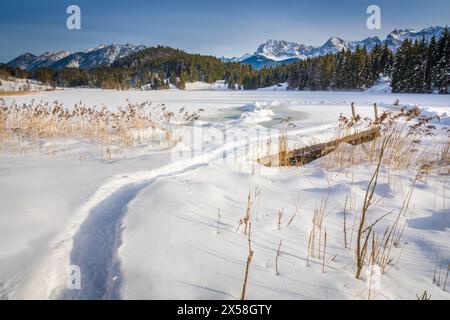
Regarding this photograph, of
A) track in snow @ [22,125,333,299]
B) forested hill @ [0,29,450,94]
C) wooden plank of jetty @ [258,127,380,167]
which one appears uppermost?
forested hill @ [0,29,450,94]

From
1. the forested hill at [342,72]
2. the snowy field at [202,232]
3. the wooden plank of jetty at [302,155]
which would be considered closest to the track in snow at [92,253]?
the snowy field at [202,232]

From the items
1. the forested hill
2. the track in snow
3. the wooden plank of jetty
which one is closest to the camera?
the track in snow

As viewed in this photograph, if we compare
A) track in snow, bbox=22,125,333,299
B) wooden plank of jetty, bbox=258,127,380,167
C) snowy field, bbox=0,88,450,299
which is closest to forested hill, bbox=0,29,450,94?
wooden plank of jetty, bbox=258,127,380,167

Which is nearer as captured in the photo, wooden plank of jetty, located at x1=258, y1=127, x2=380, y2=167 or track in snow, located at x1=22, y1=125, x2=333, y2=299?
track in snow, located at x1=22, y1=125, x2=333, y2=299

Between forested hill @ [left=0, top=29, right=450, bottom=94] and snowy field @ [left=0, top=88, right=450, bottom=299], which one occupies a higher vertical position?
forested hill @ [left=0, top=29, right=450, bottom=94]

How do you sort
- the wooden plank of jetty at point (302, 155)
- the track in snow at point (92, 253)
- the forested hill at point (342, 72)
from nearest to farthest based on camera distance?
the track in snow at point (92, 253) → the wooden plank of jetty at point (302, 155) → the forested hill at point (342, 72)

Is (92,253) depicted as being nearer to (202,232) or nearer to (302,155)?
(202,232)

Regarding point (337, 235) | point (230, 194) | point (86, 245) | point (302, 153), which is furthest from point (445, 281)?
point (302, 153)

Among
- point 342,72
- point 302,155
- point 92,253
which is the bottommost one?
point 92,253

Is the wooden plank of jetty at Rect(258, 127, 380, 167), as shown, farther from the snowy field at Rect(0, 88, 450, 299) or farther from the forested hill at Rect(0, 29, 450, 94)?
the forested hill at Rect(0, 29, 450, 94)

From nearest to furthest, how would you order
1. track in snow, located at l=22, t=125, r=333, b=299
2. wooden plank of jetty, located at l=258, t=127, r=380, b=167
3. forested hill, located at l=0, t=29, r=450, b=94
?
track in snow, located at l=22, t=125, r=333, b=299
wooden plank of jetty, located at l=258, t=127, r=380, b=167
forested hill, located at l=0, t=29, r=450, b=94

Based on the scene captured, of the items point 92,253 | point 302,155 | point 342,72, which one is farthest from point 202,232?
point 342,72

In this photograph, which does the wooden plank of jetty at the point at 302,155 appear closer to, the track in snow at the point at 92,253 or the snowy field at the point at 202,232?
the snowy field at the point at 202,232

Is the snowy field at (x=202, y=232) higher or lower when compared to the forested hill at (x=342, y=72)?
lower
